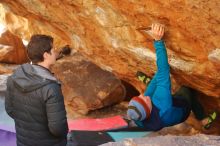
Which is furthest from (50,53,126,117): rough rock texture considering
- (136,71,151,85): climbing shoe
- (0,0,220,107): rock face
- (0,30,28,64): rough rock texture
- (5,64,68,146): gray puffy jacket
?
(0,30,28,64): rough rock texture

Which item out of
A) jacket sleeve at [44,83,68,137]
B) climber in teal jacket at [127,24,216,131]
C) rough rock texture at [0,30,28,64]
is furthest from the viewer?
rough rock texture at [0,30,28,64]

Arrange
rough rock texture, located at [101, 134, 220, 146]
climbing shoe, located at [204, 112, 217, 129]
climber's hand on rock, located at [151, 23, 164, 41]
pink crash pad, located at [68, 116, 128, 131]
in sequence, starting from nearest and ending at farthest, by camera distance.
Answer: rough rock texture, located at [101, 134, 220, 146] → climber's hand on rock, located at [151, 23, 164, 41] → climbing shoe, located at [204, 112, 217, 129] → pink crash pad, located at [68, 116, 128, 131]

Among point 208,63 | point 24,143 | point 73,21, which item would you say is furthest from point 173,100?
point 24,143

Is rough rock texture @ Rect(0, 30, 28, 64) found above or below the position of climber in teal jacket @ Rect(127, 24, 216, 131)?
below

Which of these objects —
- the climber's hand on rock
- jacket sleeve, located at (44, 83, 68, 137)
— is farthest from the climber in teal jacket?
jacket sleeve, located at (44, 83, 68, 137)

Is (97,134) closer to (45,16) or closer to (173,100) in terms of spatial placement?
(173,100)

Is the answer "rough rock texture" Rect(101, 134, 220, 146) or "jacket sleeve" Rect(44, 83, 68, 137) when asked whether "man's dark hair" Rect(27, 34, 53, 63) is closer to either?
"jacket sleeve" Rect(44, 83, 68, 137)

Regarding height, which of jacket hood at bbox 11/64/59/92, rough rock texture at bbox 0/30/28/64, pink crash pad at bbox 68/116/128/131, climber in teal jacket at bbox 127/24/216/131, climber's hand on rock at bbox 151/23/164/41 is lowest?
pink crash pad at bbox 68/116/128/131

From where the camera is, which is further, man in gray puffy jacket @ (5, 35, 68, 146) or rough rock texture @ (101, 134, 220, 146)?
man in gray puffy jacket @ (5, 35, 68, 146)

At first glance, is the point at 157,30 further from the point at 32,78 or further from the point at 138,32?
the point at 32,78

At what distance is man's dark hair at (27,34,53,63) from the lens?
11.2 ft

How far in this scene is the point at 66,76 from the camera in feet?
25.2

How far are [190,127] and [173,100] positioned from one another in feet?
3.91

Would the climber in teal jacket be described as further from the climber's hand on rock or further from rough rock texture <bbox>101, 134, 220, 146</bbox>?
rough rock texture <bbox>101, 134, 220, 146</bbox>
